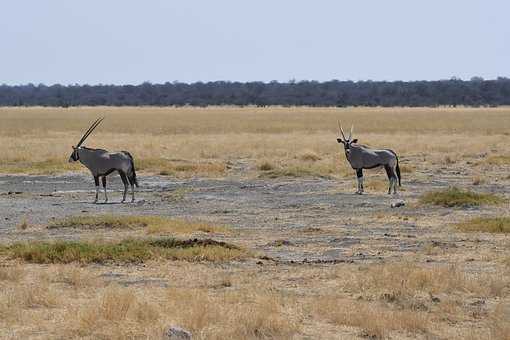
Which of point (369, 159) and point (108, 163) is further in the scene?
point (369, 159)

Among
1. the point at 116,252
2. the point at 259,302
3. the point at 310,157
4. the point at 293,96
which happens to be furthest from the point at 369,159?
the point at 293,96

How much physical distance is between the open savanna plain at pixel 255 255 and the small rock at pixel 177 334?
0.56 feet

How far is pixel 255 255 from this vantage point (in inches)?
538

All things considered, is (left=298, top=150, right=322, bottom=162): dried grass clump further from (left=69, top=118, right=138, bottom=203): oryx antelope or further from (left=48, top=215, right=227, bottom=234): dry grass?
(left=48, top=215, right=227, bottom=234): dry grass

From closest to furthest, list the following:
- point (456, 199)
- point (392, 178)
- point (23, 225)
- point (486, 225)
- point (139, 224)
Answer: point (486, 225) < point (23, 225) < point (139, 224) < point (456, 199) < point (392, 178)

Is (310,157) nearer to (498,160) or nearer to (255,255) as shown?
(498,160)

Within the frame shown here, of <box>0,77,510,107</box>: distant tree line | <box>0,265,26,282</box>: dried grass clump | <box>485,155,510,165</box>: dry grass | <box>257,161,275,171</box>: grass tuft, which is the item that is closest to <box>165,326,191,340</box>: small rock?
<box>0,265,26,282</box>: dried grass clump

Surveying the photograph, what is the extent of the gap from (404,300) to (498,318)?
4.12 feet

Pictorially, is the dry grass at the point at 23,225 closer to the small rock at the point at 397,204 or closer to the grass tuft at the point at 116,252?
the grass tuft at the point at 116,252

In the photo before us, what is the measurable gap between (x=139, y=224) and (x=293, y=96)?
12166 centimetres

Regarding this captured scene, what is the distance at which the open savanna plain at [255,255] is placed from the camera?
9.35m

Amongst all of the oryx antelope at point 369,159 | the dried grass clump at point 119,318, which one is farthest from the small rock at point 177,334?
the oryx antelope at point 369,159

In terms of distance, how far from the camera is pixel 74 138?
49.4 m

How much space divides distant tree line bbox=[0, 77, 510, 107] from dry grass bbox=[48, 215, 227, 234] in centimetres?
10858
